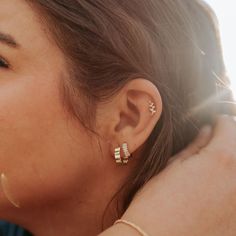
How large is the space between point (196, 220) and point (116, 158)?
0.34 metres

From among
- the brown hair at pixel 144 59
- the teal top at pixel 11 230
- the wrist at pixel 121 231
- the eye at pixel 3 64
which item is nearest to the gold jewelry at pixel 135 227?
the wrist at pixel 121 231

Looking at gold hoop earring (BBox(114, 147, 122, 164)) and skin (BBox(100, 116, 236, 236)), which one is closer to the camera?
skin (BBox(100, 116, 236, 236))

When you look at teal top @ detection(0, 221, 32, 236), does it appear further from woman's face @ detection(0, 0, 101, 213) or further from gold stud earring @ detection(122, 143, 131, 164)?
gold stud earring @ detection(122, 143, 131, 164)

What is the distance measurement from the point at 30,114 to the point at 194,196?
0.57 meters

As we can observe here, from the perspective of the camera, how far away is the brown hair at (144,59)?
4.37ft

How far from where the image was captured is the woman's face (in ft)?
4.21

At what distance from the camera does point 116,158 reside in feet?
4.57

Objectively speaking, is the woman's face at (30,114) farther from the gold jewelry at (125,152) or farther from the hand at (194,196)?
the hand at (194,196)

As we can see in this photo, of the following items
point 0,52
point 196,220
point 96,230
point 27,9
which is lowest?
point 96,230

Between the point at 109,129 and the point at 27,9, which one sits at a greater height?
the point at 27,9

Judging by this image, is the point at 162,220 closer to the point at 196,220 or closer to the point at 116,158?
the point at 196,220

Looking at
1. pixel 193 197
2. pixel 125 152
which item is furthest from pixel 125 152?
pixel 193 197

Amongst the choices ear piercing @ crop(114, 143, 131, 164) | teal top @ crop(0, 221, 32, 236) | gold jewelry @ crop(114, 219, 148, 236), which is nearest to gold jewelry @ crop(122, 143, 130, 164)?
ear piercing @ crop(114, 143, 131, 164)

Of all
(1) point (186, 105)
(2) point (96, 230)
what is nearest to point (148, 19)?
(1) point (186, 105)
